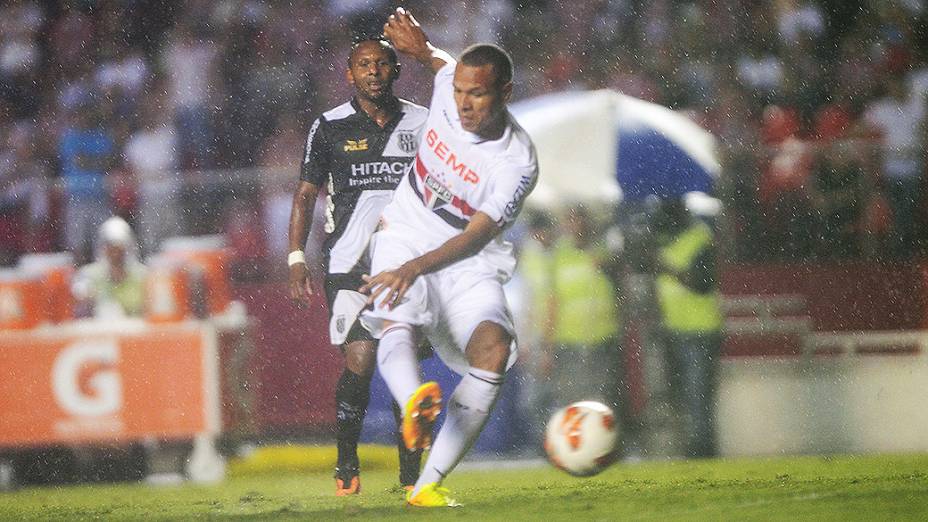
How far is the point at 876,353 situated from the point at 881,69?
3.26 feet

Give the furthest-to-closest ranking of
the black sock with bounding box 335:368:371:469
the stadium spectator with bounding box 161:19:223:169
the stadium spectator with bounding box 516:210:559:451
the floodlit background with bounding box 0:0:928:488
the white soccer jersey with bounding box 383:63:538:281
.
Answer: the stadium spectator with bounding box 161:19:223:169, the floodlit background with bounding box 0:0:928:488, the stadium spectator with bounding box 516:210:559:451, the black sock with bounding box 335:368:371:469, the white soccer jersey with bounding box 383:63:538:281

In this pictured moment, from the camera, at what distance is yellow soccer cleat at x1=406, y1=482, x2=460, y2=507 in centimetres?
443

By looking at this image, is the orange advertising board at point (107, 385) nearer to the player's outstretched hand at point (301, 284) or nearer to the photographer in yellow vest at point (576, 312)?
the player's outstretched hand at point (301, 284)

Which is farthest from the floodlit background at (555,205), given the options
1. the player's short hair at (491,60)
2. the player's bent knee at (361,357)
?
the player's short hair at (491,60)

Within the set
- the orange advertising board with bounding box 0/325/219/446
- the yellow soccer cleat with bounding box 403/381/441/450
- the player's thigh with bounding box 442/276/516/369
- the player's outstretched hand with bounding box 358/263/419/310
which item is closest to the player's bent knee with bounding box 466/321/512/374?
the player's thigh with bounding box 442/276/516/369

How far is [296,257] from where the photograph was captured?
15.4 feet

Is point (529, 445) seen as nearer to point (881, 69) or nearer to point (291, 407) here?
point (291, 407)

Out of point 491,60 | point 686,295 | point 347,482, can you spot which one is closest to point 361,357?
point 347,482

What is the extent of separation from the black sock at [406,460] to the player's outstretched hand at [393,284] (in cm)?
32

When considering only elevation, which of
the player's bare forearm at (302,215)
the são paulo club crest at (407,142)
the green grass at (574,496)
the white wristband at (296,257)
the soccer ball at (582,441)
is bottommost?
the green grass at (574,496)

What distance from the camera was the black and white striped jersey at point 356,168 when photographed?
14.7 feet

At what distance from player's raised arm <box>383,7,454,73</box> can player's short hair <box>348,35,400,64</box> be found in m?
0.02

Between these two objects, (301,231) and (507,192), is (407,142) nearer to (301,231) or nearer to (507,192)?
(507,192)

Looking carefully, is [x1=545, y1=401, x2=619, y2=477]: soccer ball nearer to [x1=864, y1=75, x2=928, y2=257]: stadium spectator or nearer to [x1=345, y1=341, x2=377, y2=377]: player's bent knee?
[x1=345, y1=341, x2=377, y2=377]: player's bent knee
